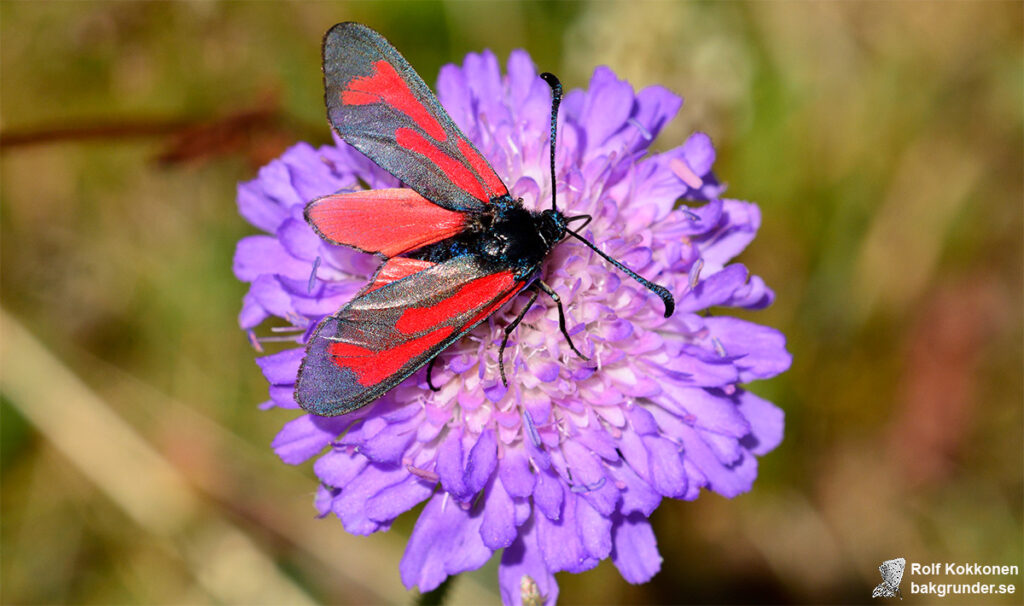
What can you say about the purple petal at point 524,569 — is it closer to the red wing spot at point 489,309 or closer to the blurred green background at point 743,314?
the red wing spot at point 489,309

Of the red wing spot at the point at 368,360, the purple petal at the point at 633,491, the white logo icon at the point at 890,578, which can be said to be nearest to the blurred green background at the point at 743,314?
the white logo icon at the point at 890,578

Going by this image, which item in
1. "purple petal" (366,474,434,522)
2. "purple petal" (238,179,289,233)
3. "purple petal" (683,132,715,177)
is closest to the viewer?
"purple petal" (366,474,434,522)

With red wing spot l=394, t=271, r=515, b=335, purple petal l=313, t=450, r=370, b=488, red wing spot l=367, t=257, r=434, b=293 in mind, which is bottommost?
purple petal l=313, t=450, r=370, b=488

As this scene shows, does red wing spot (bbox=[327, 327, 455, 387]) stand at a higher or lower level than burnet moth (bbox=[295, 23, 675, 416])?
lower

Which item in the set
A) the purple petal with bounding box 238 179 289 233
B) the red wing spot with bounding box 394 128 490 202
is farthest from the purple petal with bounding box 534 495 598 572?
the purple petal with bounding box 238 179 289 233

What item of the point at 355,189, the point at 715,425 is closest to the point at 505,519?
the point at 715,425

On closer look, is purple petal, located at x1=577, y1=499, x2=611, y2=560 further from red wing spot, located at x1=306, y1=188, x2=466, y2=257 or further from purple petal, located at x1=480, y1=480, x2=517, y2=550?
red wing spot, located at x1=306, y1=188, x2=466, y2=257

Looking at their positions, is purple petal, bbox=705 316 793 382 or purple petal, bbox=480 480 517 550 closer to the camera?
purple petal, bbox=480 480 517 550
